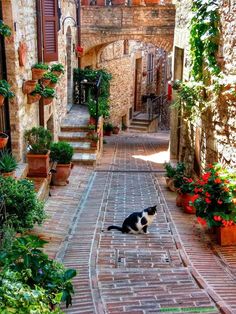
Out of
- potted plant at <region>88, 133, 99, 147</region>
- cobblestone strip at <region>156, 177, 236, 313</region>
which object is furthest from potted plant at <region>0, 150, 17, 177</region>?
potted plant at <region>88, 133, 99, 147</region>

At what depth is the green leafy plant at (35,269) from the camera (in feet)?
10.2

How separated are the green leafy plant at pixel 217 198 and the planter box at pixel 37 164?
10.9 ft

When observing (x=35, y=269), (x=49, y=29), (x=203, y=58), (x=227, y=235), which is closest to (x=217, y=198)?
(x=227, y=235)

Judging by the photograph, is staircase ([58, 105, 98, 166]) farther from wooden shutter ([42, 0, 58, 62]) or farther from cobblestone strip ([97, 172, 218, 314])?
cobblestone strip ([97, 172, 218, 314])

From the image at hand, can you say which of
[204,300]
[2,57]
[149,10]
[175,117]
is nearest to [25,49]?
[2,57]

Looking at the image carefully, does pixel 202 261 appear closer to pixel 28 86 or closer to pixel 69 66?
pixel 28 86

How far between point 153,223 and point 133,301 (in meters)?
2.88

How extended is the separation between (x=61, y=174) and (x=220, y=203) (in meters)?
4.29

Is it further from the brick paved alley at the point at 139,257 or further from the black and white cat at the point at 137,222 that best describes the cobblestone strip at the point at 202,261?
the black and white cat at the point at 137,222

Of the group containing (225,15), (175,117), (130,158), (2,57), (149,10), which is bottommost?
(130,158)

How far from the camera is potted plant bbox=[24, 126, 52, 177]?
26.3 ft

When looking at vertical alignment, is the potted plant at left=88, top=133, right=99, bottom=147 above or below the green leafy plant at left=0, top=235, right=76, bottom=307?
below

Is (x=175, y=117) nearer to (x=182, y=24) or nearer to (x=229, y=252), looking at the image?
(x=182, y=24)

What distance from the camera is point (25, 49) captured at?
7.88 meters
